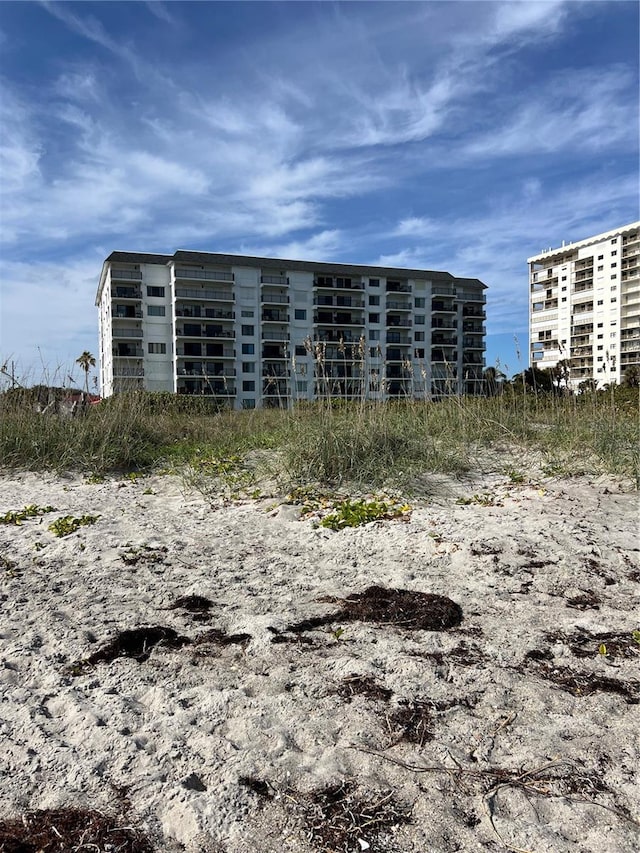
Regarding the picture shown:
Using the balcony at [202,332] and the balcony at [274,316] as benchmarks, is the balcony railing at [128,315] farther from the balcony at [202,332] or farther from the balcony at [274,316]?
the balcony at [274,316]

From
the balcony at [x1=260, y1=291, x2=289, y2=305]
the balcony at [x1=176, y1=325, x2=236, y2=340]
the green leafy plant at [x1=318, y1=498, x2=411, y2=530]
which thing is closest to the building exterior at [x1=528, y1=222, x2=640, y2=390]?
the balcony at [x1=260, y1=291, x2=289, y2=305]

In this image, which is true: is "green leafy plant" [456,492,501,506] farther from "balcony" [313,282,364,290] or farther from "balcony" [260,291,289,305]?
"balcony" [313,282,364,290]

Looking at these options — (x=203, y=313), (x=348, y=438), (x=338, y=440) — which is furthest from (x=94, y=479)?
(x=203, y=313)

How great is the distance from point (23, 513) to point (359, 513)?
317 cm

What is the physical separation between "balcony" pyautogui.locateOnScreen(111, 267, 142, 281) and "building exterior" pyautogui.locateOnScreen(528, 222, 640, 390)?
45.5 metres

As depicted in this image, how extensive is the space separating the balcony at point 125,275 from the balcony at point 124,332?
4733 mm

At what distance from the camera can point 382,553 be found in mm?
4152

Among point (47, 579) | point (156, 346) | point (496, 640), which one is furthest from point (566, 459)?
point (156, 346)

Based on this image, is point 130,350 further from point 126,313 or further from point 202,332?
point 202,332

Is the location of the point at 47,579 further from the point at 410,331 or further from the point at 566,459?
the point at 410,331

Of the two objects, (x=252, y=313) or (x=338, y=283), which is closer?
(x=252, y=313)

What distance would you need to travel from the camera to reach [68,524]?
193 inches

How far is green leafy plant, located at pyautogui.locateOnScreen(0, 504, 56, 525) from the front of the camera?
16.7 feet

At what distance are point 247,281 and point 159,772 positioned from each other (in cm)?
5956
